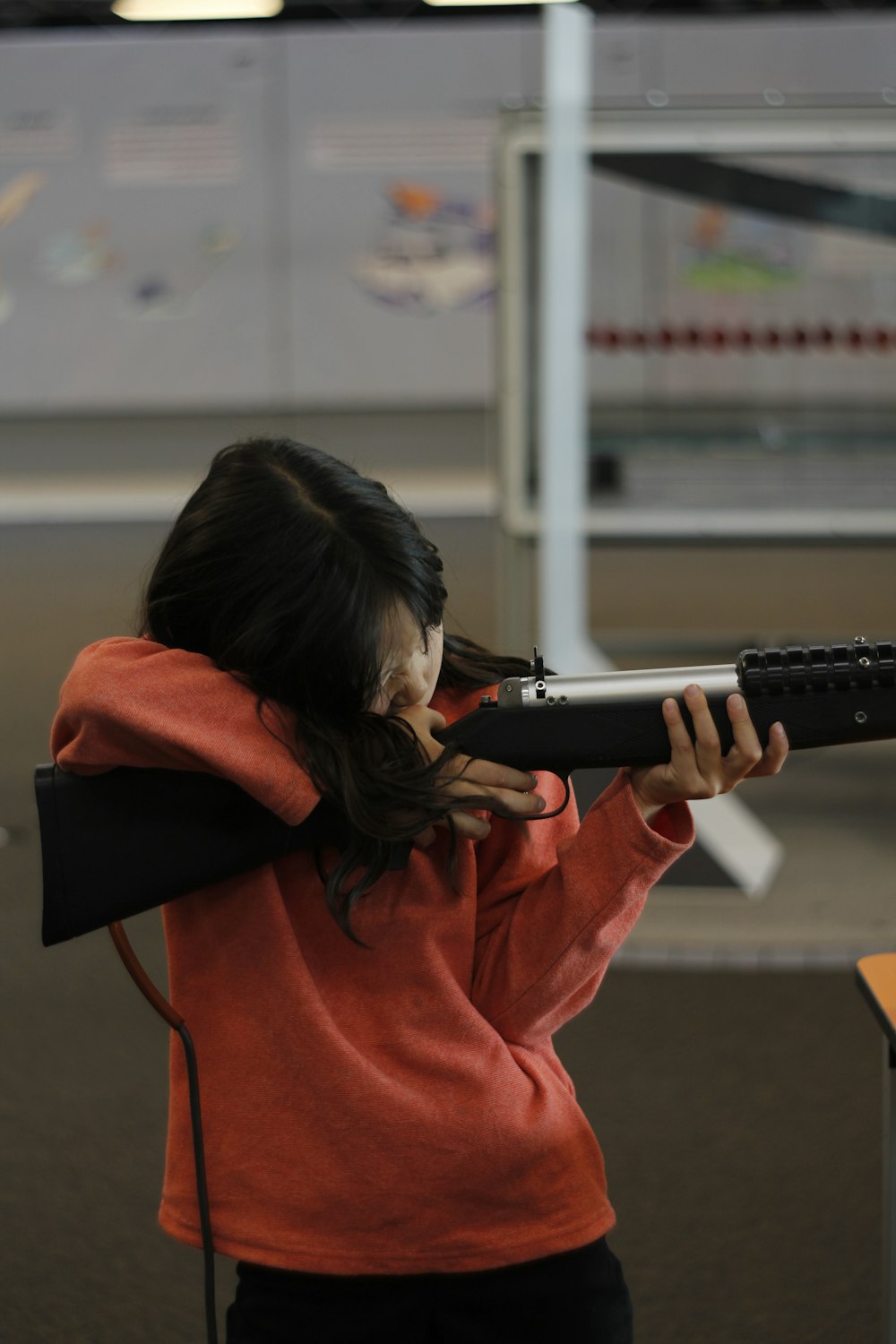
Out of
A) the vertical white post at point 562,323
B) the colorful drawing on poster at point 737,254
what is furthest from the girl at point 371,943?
the colorful drawing on poster at point 737,254

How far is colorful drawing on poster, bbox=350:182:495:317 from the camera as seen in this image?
7172mm

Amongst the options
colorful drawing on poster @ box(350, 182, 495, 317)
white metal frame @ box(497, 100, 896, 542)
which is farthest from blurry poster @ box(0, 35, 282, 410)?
white metal frame @ box(497, 100, 896, 542)

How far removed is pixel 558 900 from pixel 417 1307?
25 cm

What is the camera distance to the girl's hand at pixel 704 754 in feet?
2.47

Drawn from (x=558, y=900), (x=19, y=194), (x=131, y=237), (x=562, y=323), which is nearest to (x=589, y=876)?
(x=558, y=900)

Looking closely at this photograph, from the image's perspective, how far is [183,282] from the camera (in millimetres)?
7246

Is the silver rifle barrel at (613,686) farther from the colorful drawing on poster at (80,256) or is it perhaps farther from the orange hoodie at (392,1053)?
the colorful drawing on poster at (80,256)

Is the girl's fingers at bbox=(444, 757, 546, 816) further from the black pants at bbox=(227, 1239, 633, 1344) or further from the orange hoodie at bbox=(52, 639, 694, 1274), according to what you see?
the black pants at bbox=(227, 1239, 633, 1344)

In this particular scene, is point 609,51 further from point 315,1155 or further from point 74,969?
point 315,1155

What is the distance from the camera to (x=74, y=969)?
241 cm

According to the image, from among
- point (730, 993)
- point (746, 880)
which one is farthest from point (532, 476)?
point (730, 993)

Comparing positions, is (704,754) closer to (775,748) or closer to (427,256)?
(775,748)

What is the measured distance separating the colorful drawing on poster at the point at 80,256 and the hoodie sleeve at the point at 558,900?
6.97m

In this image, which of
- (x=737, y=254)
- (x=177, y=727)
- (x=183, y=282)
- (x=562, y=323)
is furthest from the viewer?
(x=183, y=282)
